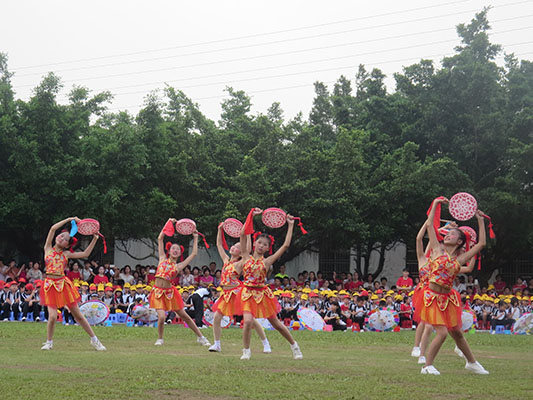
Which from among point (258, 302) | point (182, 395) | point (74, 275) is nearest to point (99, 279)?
point (74, 275)

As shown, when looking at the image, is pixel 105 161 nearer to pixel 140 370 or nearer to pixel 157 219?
pixel 157 219

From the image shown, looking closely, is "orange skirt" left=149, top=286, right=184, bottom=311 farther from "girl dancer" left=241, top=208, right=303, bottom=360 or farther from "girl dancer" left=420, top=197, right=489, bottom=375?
"girl dancer" left=420, top=197, right=489, bottom=375

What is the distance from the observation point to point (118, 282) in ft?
81.3

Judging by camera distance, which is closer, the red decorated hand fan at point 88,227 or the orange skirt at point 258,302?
the orange skirt at point 258,302

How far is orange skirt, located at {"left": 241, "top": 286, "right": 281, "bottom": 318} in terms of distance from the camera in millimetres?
11711

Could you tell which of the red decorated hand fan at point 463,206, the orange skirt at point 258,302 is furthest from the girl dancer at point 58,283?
the red decorated hand fan at point 463,206

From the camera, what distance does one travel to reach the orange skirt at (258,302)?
11.7 m

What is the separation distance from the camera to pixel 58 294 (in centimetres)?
1285

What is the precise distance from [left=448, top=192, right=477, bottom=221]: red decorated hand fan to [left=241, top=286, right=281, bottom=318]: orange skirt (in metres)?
3.11

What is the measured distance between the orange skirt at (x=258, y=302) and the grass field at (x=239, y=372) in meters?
0.70

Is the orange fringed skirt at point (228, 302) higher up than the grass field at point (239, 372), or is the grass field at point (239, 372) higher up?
the orange fringed skirt at point (228, 302)

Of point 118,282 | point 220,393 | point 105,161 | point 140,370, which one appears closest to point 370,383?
point 220,393

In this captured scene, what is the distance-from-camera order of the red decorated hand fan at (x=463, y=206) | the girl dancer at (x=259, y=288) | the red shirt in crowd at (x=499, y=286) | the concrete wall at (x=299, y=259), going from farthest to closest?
the concrete wall at (x=299, y=259) → the red shirt in crowd at (x=499, y=286) → the girl dancer at (x=259, y=288) → the red decorated hand fan at (x=463, y=206)

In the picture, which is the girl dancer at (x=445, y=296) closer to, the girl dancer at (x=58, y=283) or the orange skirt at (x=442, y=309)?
the orange skirt at (x=442, y=309)
